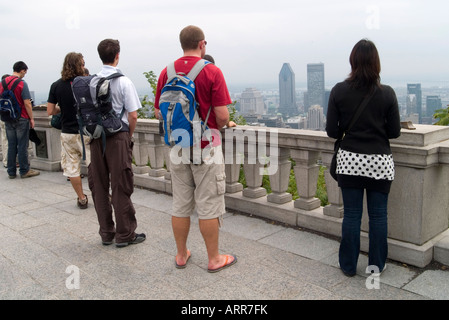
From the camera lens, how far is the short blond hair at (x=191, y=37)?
3.97 metres

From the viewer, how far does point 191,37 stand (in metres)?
3.97

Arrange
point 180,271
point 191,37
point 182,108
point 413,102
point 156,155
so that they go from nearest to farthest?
point 182,108, point 191,37, point 180,271, point 156,155, point 413,102

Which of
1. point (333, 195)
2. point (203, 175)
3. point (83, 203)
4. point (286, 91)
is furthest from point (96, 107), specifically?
point (286, 91)

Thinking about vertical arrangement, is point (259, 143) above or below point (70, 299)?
above

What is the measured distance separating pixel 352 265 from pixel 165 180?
12.1 feet

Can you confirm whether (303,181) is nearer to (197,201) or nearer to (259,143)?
(259,143)

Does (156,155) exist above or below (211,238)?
above

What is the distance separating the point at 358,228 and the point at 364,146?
2.31 ft

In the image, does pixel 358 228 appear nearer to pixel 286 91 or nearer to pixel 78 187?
pixel 78 187

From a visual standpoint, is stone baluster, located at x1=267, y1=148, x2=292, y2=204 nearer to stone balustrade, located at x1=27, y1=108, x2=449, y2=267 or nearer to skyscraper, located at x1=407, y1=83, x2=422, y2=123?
stone balustrade, located at x1=27, y1=108, x2=449, y2=267

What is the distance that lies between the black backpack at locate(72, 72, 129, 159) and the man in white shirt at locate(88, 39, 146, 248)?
8cm

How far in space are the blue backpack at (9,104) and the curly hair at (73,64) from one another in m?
2.83
